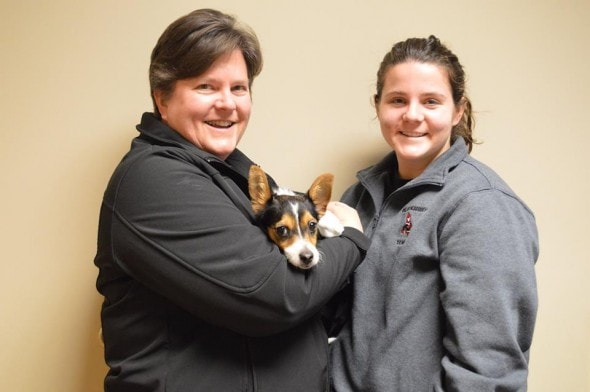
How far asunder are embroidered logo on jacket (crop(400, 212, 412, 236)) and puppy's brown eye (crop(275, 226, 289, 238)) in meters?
0.36

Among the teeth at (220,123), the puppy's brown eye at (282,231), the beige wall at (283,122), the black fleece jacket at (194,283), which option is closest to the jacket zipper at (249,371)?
the black fleece jacket at (194,283)

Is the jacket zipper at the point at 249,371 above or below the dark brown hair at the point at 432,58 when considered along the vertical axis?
below

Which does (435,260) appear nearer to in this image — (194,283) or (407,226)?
(407,226)

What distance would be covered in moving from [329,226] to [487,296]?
21.5 inches

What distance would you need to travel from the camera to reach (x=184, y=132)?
145 centimetres

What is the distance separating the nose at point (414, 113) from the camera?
1520 millimetres

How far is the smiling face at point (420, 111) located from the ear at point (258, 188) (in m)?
0.45

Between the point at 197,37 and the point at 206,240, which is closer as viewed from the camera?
the point at 206,240

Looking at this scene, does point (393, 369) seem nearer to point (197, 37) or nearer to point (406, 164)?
point (406, 164)

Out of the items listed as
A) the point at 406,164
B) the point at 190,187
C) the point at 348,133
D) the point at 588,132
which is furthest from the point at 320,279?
the point at 588,132

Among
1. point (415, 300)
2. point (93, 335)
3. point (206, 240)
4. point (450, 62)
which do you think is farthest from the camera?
point (93, 335)

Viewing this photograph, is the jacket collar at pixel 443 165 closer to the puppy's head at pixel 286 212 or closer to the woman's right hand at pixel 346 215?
the woman's right hand at pixel 346 215

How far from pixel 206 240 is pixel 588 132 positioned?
1794 millimetres

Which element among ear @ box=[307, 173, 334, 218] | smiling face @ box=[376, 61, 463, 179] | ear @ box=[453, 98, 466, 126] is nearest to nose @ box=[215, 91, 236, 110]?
ear @ box=[307, 173, 334, 218]
